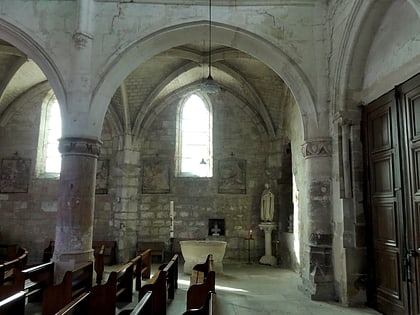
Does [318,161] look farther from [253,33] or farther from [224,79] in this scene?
[224,79]

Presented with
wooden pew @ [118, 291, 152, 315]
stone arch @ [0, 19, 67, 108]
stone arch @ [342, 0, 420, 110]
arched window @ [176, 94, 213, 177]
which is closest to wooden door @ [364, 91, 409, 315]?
stone arch @ [342, 0, 420, 110]

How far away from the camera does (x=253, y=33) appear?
614 cm

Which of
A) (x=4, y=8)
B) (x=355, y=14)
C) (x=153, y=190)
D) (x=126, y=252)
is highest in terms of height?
(x=4, y=8)

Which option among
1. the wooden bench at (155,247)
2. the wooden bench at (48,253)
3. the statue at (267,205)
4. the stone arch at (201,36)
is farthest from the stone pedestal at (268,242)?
the wooden bench at (48,253)

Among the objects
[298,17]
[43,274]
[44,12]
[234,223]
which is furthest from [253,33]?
[234,223]

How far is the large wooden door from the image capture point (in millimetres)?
4199

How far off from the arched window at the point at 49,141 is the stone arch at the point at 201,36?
5512 millimetres

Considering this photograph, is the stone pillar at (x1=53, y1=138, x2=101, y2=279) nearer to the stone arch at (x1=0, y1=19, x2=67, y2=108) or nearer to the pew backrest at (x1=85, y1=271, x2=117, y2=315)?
the stone arch at (x1=0, y1=19, x2=67, y2=108)

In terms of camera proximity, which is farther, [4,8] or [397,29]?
[4,8]

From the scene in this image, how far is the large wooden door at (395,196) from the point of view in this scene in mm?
4199

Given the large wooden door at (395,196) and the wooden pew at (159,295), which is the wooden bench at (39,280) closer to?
the wooden pew at (159,295)

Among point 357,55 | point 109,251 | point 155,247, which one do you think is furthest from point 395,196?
point 109,251

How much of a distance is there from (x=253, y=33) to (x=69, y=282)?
4685 mm

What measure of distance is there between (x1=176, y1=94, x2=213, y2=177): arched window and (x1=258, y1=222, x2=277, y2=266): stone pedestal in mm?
2202
